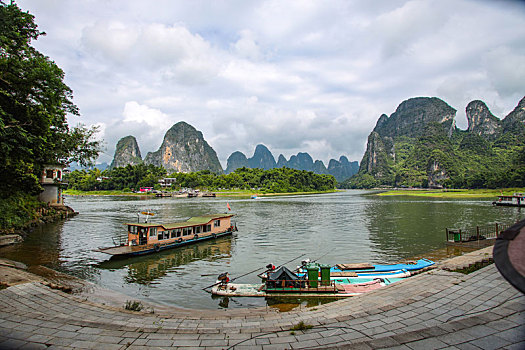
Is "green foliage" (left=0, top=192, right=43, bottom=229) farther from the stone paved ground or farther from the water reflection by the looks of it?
the stone paved ground

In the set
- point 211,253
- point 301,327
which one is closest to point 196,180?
point 211,253

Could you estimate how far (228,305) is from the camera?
44.0 ft

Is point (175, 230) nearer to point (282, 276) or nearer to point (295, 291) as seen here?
point (282, 276)

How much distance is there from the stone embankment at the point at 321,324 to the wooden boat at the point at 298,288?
2.66 m

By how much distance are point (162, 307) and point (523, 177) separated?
122 metres

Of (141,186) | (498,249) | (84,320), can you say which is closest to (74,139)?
(84,320)

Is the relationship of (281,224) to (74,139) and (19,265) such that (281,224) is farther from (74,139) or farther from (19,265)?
(74,139)

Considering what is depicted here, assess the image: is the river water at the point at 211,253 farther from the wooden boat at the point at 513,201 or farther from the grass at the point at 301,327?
the wooden boat at the point at 513,201

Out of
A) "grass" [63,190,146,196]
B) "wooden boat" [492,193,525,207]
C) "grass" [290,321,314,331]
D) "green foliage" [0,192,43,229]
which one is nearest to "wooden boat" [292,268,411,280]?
"grass" [290,321,314,331]

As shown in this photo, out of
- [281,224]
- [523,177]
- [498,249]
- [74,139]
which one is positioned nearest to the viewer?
[498,249]

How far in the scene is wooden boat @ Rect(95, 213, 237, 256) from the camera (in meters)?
22.7

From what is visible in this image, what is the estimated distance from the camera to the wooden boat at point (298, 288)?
1317 centimetres

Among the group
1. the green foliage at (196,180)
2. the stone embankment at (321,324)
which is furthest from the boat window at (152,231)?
the green foliage at (196,180)

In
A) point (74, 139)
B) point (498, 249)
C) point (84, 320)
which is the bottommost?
point (84, 320)
